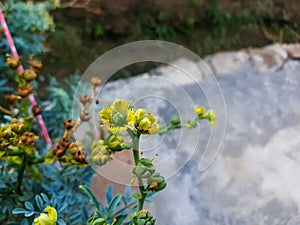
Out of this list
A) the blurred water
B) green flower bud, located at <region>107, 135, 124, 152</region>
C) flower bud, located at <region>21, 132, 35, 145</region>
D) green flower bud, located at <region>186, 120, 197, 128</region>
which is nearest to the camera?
green flower bud, located at <region>107, 135, 124, 152</region>

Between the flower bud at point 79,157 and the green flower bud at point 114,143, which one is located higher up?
the flower bud at point 79,157

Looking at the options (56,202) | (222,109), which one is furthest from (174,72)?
(56,202)

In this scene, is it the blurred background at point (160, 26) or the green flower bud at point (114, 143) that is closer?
the green flower bud at point (114, 143)

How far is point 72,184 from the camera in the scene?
1.14m

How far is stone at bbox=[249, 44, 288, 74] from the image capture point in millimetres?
2088

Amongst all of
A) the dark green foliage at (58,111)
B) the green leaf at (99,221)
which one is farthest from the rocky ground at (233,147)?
the green leaf at (99,221)

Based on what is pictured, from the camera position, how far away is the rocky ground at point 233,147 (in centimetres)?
135

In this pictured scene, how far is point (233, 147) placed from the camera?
67.4 inches

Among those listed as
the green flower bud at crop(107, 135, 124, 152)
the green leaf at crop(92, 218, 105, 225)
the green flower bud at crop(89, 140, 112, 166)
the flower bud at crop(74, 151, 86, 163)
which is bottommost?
the green leaf at crop(92, 218, 105, 225)

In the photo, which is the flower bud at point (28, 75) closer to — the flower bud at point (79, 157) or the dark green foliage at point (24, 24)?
the flower bud at point (79, 157)

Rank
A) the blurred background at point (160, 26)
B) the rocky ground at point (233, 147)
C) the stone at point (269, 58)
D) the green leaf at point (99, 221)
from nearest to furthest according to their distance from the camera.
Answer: the green leaf at point (99, 221) → the rocky ground at point (233, 147) → the stone at point (269, 58) → the blurred background at point (160, 26)

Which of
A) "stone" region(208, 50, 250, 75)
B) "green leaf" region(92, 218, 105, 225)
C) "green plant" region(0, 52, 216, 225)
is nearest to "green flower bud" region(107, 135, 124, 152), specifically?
"green plant" region(0, 52, 216, 225)

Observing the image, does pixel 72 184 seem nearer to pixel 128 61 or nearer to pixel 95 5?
pixel 128 61

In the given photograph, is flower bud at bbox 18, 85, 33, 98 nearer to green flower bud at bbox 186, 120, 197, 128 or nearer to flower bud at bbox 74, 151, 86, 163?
flower bud at bbox 74, 151, 86, 163
